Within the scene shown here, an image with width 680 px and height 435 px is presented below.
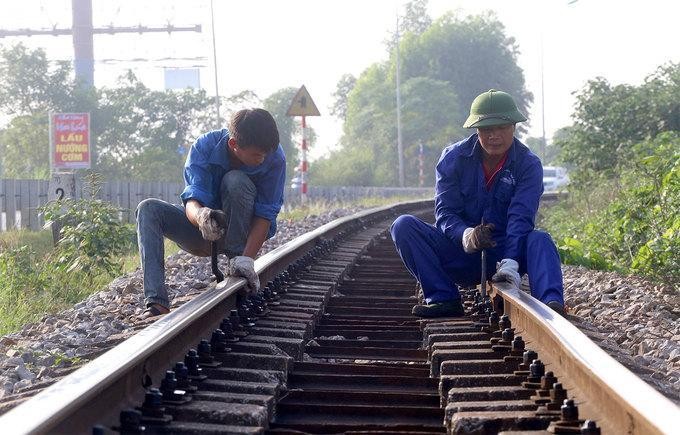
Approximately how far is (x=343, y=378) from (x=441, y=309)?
1.47 metres

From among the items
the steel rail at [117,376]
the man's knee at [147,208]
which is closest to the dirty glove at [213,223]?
the steel rail at [117,376]

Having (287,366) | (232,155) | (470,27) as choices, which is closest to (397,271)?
(232,155)

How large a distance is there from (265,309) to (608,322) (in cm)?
213

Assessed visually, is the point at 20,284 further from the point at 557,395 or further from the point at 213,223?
the point at 557,395

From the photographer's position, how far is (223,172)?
5832 millimetres

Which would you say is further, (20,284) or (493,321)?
(20,284)

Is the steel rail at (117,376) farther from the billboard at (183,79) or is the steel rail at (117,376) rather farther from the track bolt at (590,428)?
the billboard at (183,79)

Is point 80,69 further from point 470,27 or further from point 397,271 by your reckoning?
point 397,271

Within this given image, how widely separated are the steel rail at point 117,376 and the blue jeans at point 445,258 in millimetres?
995

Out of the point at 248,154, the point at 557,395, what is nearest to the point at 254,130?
the point at 248,154

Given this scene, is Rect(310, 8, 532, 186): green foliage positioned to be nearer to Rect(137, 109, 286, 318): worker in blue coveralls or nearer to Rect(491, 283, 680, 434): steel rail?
Rect(137, 109, 286, 318): worker in blue coveralls

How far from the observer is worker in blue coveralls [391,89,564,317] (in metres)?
5.45

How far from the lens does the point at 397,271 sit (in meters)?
8.38

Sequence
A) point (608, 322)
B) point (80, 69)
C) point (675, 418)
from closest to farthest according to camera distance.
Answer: point (675, 418) → point (608, 322) → point (80, 69)
